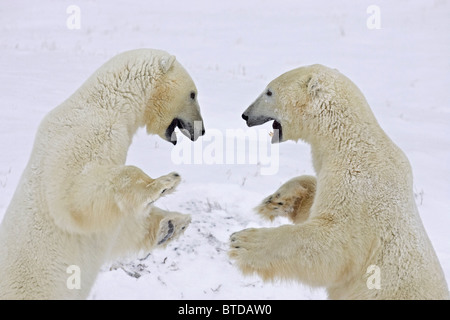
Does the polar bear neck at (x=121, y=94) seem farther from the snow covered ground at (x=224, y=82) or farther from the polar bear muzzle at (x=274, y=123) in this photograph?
the snow covered ground at (x=224, y=82)

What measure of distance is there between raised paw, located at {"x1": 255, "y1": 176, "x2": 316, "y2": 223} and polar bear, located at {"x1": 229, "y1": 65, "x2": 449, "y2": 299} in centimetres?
45

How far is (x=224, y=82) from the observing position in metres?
12.5

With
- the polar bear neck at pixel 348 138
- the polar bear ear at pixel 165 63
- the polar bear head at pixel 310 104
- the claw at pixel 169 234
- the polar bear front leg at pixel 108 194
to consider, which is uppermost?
the polar bear ear at pixel 165 63

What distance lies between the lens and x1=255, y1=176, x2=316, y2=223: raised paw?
15.5 feet

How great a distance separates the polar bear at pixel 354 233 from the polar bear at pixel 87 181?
81 centimetres

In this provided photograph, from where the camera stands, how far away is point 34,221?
4.14 m

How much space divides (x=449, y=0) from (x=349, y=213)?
18.3 metres

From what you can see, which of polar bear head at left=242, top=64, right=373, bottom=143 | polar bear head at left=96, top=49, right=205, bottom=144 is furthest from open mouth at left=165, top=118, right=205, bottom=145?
polar bear head at left=242, top=64, right=373, bottom=143

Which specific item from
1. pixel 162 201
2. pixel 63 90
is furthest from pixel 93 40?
pixel 162 201

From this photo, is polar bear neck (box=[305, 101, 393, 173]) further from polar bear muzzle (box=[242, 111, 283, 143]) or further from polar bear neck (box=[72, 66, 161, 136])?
polar bear neck (box=[72, 66, 161, 136])

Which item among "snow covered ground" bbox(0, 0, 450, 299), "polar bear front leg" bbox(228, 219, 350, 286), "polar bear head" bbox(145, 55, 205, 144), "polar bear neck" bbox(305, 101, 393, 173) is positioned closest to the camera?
"polar bear front leg" bbox(228, 219, 350, 286)

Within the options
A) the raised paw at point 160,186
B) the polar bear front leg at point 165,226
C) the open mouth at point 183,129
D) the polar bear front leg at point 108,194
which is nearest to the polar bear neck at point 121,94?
the open mouth at point 183,129

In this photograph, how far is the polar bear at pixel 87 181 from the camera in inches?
156

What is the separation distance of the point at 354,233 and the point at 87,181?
5.56 feet
